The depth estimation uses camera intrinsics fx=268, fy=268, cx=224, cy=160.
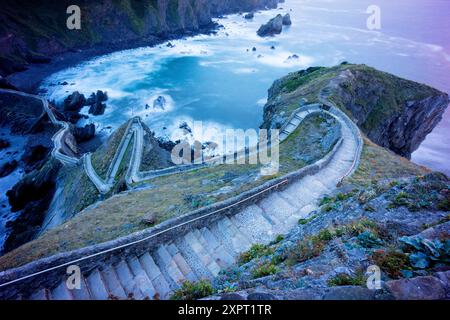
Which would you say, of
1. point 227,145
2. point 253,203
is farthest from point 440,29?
point 253,203

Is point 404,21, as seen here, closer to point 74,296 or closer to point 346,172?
point 346,172

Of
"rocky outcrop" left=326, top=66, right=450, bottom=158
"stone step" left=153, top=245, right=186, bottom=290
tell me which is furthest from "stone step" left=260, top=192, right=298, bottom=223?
"rocky outcrop" left=326, top=66, right=450, bottom=158

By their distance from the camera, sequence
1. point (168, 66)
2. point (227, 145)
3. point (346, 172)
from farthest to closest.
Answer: point (168, 66), point (227, 145), point (346, 172)

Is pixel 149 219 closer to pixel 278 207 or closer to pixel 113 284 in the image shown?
pixel 113 284

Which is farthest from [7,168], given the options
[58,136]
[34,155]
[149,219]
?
[149,219]

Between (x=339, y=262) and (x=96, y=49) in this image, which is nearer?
(x=339, y=262)

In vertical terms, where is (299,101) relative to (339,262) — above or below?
below

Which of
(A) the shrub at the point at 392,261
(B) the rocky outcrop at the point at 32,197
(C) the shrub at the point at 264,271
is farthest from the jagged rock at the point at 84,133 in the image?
(A) the shrub at the point at 392,261
